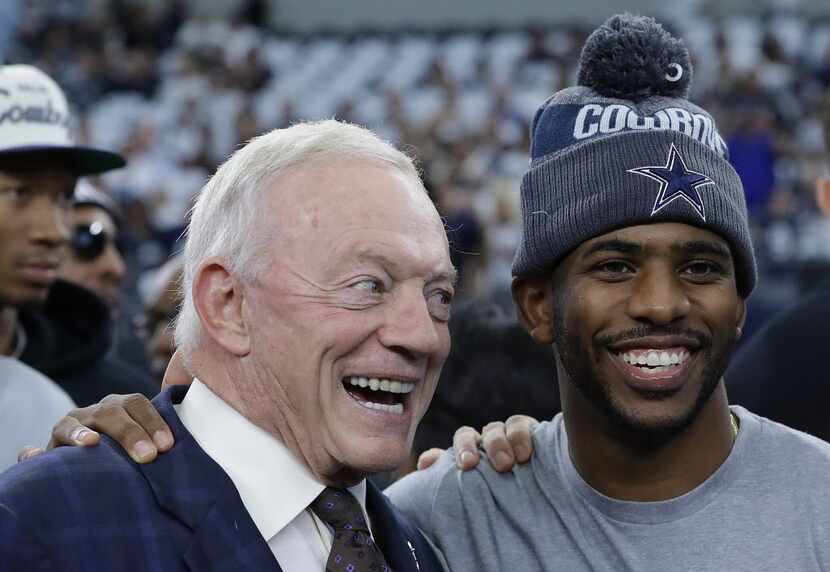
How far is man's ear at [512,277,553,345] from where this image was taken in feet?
9.11

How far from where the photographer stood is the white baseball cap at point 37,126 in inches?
156

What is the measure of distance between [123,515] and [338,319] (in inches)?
19.2

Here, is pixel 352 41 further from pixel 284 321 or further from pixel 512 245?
pixel 284 321

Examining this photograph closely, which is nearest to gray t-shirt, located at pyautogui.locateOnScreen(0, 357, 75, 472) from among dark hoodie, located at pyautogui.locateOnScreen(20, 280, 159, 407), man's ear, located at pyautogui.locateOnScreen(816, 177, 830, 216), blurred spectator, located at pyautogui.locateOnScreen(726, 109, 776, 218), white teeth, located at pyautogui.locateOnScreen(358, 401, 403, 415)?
dark hoodie, located at pyautogui.locateOnScreen(20, 280, 159, 407)

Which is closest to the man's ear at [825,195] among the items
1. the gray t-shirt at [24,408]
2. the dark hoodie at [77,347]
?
the dark hoodie at [77,347]

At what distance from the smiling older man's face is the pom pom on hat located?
0.58m

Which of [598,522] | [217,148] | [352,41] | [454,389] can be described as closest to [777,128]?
[217,148]

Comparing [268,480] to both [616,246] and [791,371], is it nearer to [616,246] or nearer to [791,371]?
[616,246]

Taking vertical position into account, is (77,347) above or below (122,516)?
below

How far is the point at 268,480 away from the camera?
2.38 metres

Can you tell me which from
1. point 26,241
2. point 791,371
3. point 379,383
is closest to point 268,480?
point 379,383

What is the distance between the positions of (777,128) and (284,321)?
41.5 ft

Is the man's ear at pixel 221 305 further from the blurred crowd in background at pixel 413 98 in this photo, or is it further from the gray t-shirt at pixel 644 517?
the blurred crowd in background at pixel 413 98

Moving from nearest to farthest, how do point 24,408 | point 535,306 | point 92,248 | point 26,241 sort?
point 535,306
point 24,408
point 26,241
point 92,248
